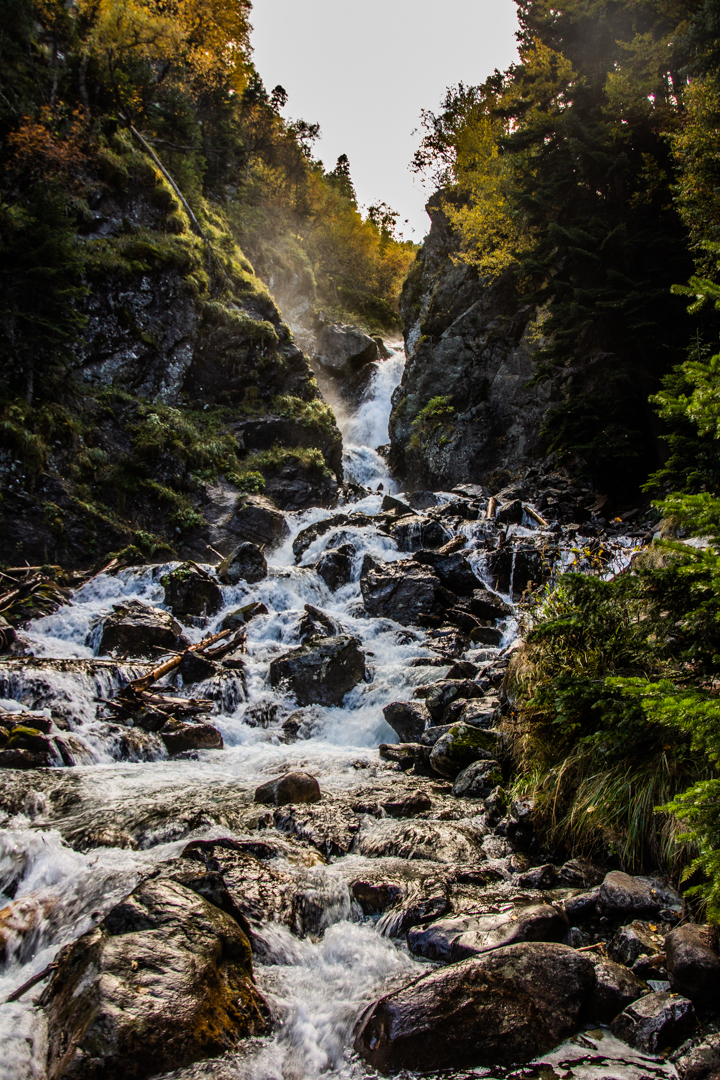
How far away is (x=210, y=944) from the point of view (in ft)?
10.2

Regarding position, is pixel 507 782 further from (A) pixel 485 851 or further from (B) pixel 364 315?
(B) pixel 364 315

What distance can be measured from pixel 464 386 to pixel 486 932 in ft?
86.0

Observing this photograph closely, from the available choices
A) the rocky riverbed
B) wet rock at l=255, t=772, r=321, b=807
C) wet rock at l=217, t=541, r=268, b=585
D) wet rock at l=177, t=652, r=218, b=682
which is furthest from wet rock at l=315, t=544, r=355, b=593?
wet rock at l=255, t=772, r=321, b=807

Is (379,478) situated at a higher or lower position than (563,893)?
higher

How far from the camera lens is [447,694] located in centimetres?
812

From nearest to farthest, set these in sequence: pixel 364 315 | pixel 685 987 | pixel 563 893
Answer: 1. pixel 685 987
2. pixel 563 893
3. pixel 364 315

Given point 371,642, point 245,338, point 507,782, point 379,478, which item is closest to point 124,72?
point 245,338

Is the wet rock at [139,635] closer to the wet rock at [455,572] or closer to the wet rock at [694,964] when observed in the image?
the wet rock at [455,572]

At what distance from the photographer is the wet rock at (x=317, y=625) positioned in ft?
40.9

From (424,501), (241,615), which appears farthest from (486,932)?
(424,501)

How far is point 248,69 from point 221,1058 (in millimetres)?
50791


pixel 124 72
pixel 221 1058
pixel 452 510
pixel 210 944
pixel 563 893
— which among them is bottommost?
pixel 221 1058

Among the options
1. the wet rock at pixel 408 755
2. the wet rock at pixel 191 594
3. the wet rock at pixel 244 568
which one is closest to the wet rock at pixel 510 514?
the wet rock at pixel 244 568

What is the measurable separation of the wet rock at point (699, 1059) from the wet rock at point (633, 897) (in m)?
0.85
